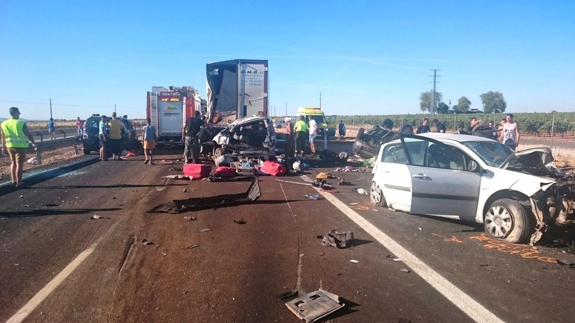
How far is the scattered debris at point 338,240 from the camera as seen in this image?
240 inches

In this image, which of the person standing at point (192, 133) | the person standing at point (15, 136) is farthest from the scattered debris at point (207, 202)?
the person standing at point (192, 133)

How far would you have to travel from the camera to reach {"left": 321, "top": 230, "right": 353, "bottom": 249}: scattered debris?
609 centimetres

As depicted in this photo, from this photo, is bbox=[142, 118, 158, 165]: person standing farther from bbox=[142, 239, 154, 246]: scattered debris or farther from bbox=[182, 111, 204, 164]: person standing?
bbox=[142, 239, 154, 246]: scattered debris

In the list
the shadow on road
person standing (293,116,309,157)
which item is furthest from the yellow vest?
person standing (293,116,309,157)

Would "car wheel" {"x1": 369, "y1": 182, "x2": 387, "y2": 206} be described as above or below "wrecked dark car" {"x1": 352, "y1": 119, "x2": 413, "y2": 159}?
below

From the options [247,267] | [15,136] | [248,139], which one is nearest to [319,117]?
[248,139]

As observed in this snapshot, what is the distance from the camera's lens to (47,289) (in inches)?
179

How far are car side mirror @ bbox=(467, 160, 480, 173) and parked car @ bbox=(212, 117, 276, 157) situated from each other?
8494 mm

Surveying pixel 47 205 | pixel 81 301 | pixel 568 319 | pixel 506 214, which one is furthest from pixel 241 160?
pixel 568 319

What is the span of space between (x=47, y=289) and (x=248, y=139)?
10764 mm

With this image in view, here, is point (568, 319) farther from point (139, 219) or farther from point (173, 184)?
point (173, 184)

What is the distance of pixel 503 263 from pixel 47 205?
8040 millimetres

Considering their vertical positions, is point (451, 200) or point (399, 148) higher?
point (399, 148)

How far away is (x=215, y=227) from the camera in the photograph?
723 centimetres
